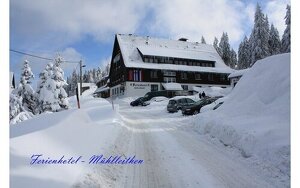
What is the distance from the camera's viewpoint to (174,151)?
11.0 metres

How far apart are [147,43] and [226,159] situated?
58339 mm

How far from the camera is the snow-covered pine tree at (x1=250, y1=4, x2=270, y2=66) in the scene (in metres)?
62.4

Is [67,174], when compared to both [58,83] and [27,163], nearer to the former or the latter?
→ [27,163]

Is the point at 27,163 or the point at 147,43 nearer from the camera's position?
the point at 27,163

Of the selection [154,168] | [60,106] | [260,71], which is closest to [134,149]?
[154,168]

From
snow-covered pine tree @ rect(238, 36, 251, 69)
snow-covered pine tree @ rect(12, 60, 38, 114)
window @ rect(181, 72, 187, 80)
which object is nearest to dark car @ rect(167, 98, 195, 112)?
snow-covered pine tree @ rect(12, 60, 38, 114)

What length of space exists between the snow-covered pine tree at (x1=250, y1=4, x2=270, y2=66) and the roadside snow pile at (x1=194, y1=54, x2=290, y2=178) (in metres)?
47.3

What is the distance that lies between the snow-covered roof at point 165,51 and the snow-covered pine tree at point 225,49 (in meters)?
14.3

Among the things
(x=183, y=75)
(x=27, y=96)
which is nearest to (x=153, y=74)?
(x=183, y=75)

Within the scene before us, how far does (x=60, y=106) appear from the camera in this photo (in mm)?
32594

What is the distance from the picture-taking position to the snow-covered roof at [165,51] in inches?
2372

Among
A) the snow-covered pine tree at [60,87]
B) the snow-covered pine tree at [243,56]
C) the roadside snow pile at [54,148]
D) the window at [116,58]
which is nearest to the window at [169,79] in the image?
the window at [116,58]

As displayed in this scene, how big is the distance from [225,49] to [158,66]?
113 feet

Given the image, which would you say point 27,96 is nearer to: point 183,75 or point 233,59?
point 183,75
